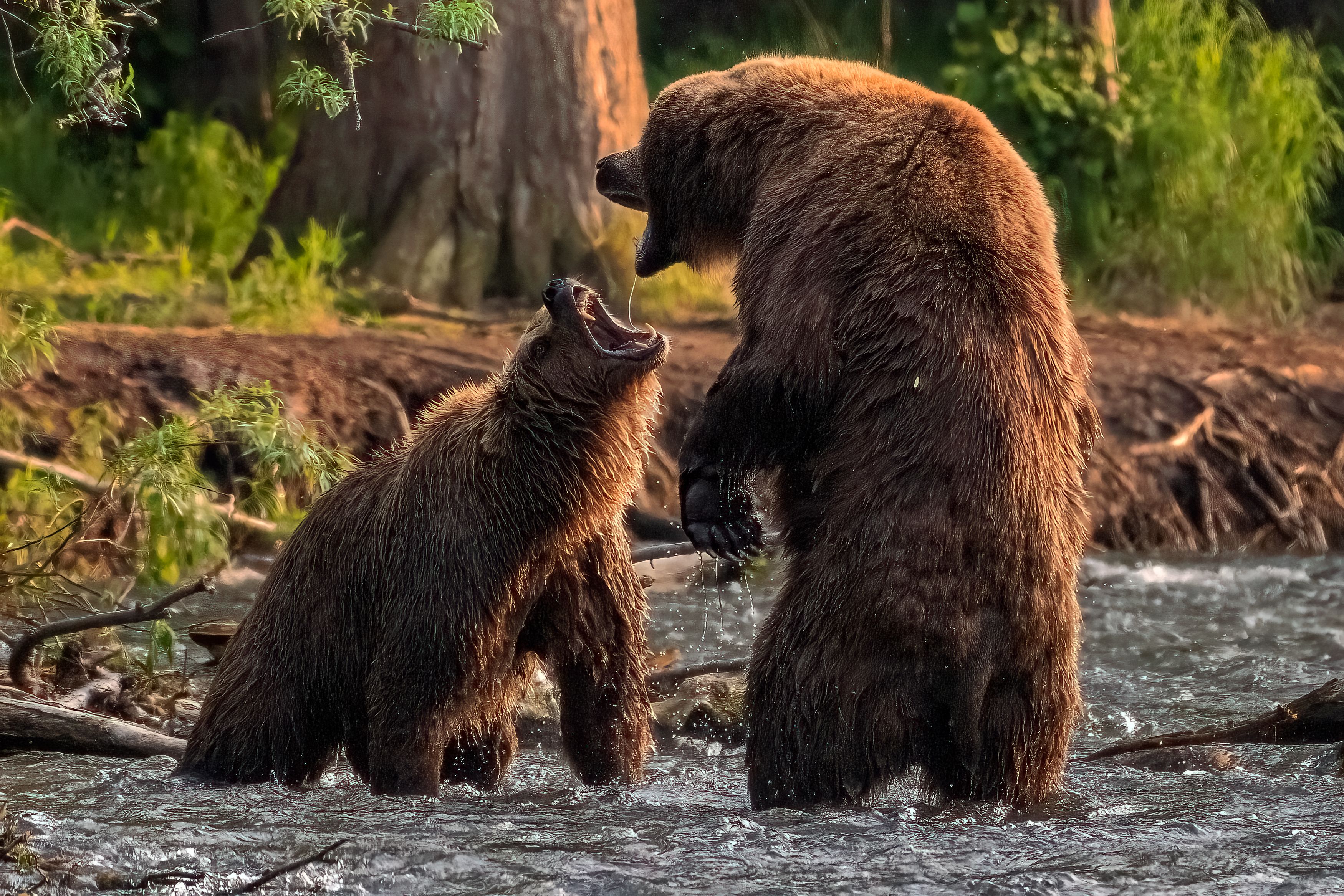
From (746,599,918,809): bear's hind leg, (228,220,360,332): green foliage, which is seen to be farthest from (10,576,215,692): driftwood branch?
(228,220,360,332): green foliage

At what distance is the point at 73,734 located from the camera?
4789 mm

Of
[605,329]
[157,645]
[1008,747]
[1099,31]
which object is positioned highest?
[1099,31]

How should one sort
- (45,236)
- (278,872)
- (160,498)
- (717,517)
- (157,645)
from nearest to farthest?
1. (278,872)
2. (717,517)
3. (157,645)
4. (160,498)
5. (45,236)

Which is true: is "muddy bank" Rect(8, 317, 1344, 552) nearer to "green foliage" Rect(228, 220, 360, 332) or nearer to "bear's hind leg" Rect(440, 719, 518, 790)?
"green foliage" Rect(228, 220, 360, 332)

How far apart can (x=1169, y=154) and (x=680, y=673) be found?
8.18 m

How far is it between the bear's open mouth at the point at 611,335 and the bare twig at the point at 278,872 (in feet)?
5.04

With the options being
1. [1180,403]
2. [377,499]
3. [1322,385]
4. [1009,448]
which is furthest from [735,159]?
[1322,385]

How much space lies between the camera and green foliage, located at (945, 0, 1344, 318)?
1217 centimetres

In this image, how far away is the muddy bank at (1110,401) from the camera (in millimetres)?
8359

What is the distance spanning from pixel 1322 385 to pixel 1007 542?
7.36 m

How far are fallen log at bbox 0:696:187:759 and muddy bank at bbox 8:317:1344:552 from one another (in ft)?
10.9

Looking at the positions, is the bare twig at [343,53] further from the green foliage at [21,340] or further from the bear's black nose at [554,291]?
the green foliage at [21,340]

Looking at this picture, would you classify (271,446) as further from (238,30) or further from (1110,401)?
(1110,401)

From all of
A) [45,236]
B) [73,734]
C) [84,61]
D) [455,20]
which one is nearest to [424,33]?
[455,20]
